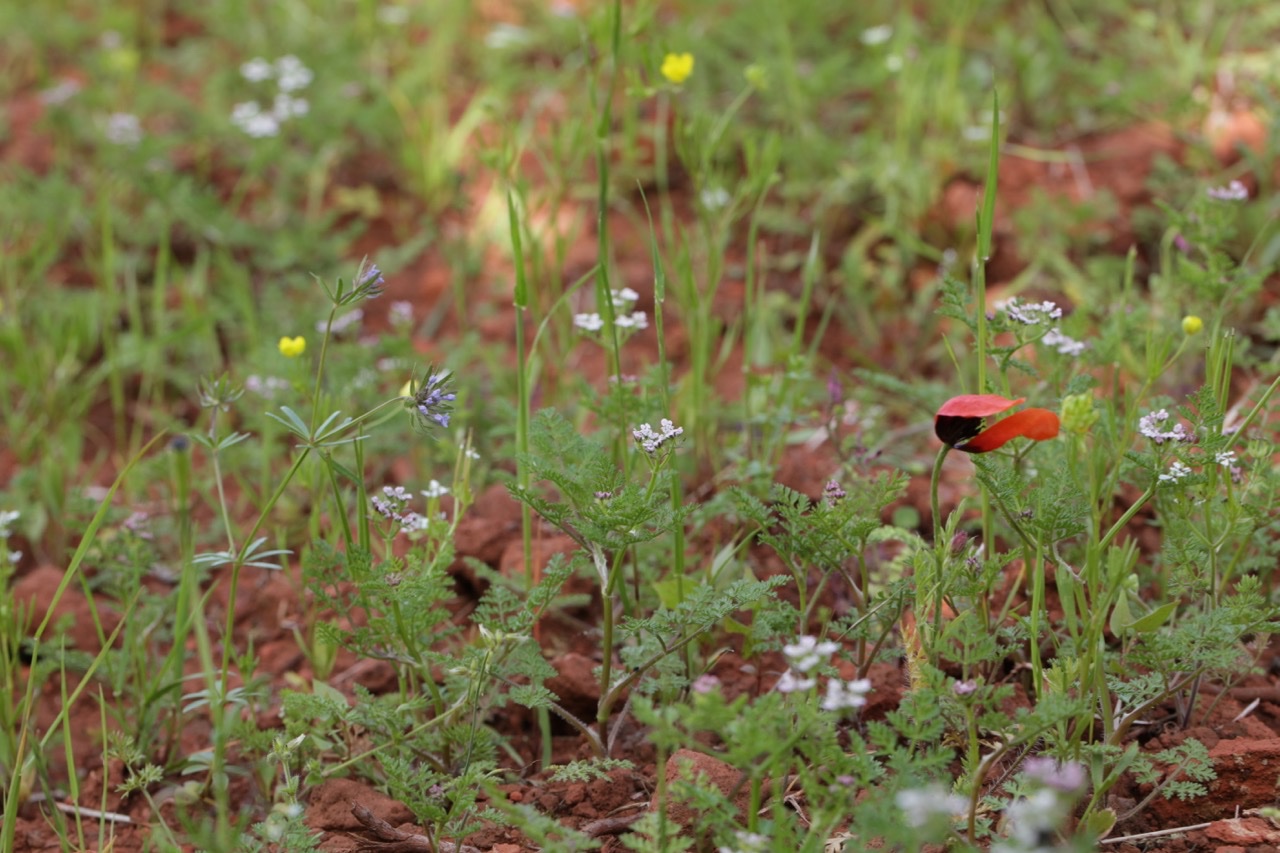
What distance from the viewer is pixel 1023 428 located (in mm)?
1574

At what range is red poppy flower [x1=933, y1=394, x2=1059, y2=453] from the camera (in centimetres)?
156

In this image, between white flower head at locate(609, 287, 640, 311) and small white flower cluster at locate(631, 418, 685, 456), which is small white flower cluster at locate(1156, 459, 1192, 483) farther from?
white flower head at locate(609, 287, 640, 311)

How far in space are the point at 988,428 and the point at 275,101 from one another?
107 inches

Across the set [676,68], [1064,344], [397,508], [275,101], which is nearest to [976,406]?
[1064,344]

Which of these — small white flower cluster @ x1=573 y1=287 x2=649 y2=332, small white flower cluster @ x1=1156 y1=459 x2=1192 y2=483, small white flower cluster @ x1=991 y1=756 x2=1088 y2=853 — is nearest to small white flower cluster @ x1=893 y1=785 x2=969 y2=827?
small white flower cluster @ x1=991 y1=756 x2=1088 y2=853

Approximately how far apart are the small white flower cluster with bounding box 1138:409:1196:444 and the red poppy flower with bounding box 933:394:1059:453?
16 centimetres

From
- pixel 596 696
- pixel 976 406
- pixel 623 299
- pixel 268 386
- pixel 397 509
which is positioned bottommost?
pixel 596 696

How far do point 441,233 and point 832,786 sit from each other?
2265mm

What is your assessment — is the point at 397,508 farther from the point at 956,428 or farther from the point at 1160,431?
the point at 1160,431

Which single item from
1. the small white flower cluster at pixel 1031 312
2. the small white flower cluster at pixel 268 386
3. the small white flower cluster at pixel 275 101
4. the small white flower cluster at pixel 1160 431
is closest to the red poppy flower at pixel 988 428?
the small white flower cluster at pixel 1160 431

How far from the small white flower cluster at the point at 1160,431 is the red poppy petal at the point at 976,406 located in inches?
9.2

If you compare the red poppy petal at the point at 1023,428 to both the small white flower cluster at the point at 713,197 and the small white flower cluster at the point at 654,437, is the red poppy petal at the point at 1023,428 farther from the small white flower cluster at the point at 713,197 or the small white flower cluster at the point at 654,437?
the small white flower cluster at the point at 713,197

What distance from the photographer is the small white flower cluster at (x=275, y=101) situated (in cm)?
338

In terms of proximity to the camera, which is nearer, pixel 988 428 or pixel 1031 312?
pixel 988 428
